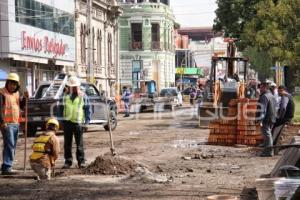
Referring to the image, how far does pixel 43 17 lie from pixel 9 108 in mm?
29388

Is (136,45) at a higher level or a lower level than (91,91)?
higher

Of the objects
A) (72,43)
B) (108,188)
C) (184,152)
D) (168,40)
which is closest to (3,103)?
(108,188)

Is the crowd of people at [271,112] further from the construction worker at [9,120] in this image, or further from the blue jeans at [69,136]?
the construction worker at [9,120]

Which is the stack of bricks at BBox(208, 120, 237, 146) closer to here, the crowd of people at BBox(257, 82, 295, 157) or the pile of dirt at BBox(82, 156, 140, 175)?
the crowd of people at BBox(257, 82, 295, 157)

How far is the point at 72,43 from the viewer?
155 feet

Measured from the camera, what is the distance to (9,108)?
11.8m

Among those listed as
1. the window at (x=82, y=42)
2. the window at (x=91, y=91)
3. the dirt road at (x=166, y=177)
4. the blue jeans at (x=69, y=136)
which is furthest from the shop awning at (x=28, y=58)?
the blue jeans at (x=69, y=136)

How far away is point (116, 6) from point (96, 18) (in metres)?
6.49

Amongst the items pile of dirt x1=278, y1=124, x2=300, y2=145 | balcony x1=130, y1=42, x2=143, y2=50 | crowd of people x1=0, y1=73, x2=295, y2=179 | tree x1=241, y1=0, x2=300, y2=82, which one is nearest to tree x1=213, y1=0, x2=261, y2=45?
tree x1=241, y1=0, x2=300, y2=82

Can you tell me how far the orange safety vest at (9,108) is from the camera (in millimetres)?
11742

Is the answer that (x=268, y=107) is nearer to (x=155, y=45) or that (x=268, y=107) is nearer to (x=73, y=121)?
(x=73, y=121)

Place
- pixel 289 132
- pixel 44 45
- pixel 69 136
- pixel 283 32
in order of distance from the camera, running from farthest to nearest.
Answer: pixel 44 45 < pixel 283 32 < pixel 289 132 < pixel 69 136

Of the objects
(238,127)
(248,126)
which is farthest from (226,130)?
(248,126)

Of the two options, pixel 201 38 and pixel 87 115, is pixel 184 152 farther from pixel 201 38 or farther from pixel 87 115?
pixel 201 38
